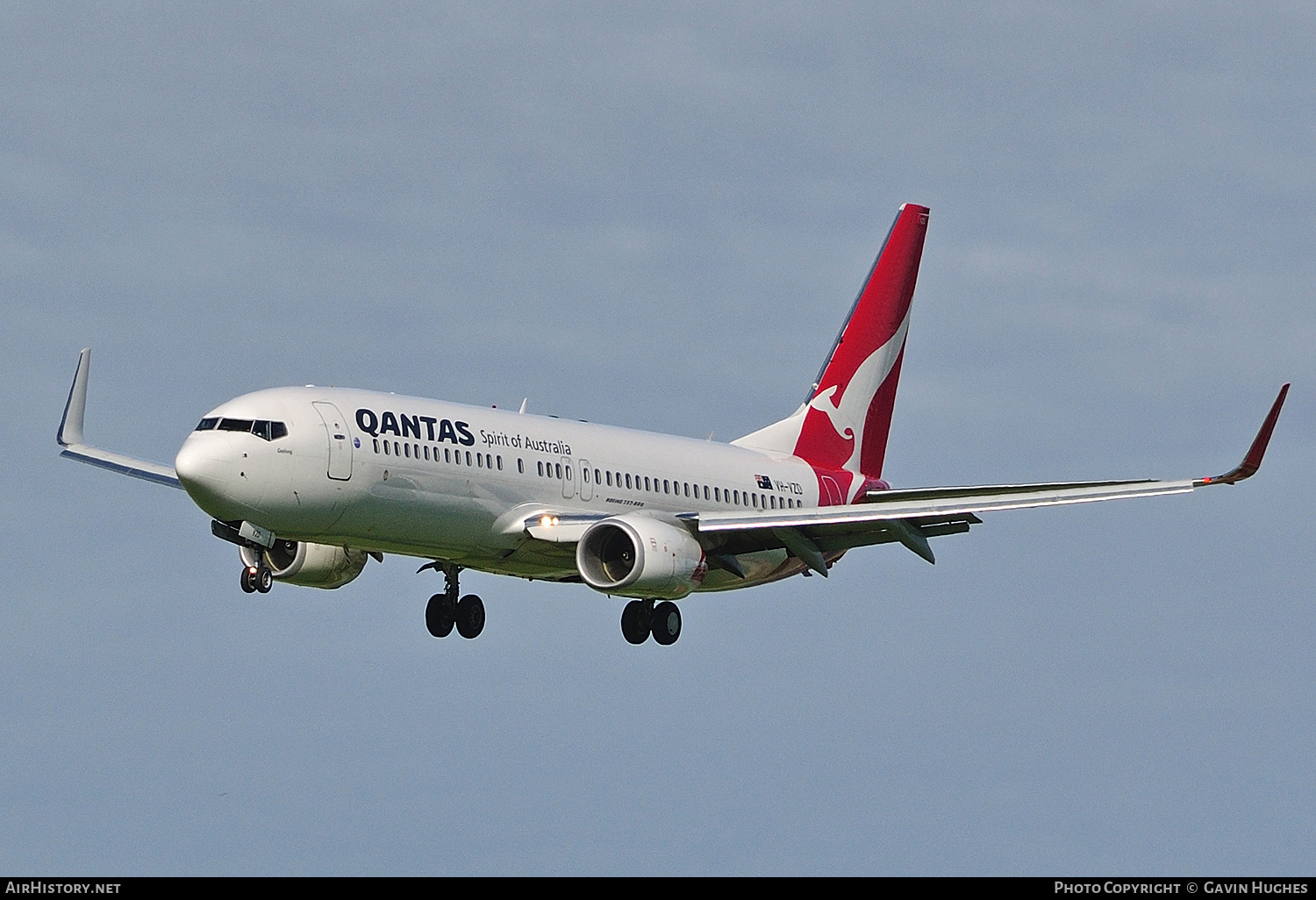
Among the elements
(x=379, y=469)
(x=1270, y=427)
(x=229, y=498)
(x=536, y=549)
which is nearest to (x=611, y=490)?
(x=536, y=549)

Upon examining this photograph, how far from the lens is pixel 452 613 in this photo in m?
54.5

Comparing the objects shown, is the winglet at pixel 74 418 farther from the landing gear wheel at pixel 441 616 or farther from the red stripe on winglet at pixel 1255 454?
the red stripe on winglet at pixel 1255 454

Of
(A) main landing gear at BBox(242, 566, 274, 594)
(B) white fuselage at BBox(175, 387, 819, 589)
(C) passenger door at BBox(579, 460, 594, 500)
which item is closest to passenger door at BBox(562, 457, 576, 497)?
(B) white fuselage at BBox(175, 387, 819, 589)

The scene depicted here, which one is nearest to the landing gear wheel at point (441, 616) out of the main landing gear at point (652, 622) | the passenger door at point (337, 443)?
the main landing gear at point (652, 622)

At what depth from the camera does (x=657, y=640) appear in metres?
53.9

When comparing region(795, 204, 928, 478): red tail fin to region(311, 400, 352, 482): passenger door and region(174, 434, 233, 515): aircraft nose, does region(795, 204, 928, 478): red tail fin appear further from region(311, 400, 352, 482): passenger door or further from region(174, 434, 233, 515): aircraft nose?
region(174, 434, 233, 515): aircraft nose

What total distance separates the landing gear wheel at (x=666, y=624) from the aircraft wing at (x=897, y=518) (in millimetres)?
1902

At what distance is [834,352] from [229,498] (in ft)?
78.2

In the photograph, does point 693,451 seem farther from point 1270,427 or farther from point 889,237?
point 1270,427

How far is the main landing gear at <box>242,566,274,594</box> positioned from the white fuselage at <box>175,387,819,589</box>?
1486 millimetres

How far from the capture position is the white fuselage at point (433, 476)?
45.9m

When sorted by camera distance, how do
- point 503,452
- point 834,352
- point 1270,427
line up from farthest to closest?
point 834,352, point 503,452, point 1270,427

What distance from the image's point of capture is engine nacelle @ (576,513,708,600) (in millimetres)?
50250

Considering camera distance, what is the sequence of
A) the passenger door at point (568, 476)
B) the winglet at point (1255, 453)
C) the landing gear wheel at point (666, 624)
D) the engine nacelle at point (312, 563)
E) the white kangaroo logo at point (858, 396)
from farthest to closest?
the white kangaroo logo at point (858, 396)
the landing gear wheel at point (666, 624)
the engine nacelle at point (312, 563)
the passenger door at point (568, 476)
the winglet at point (1255, 453)
